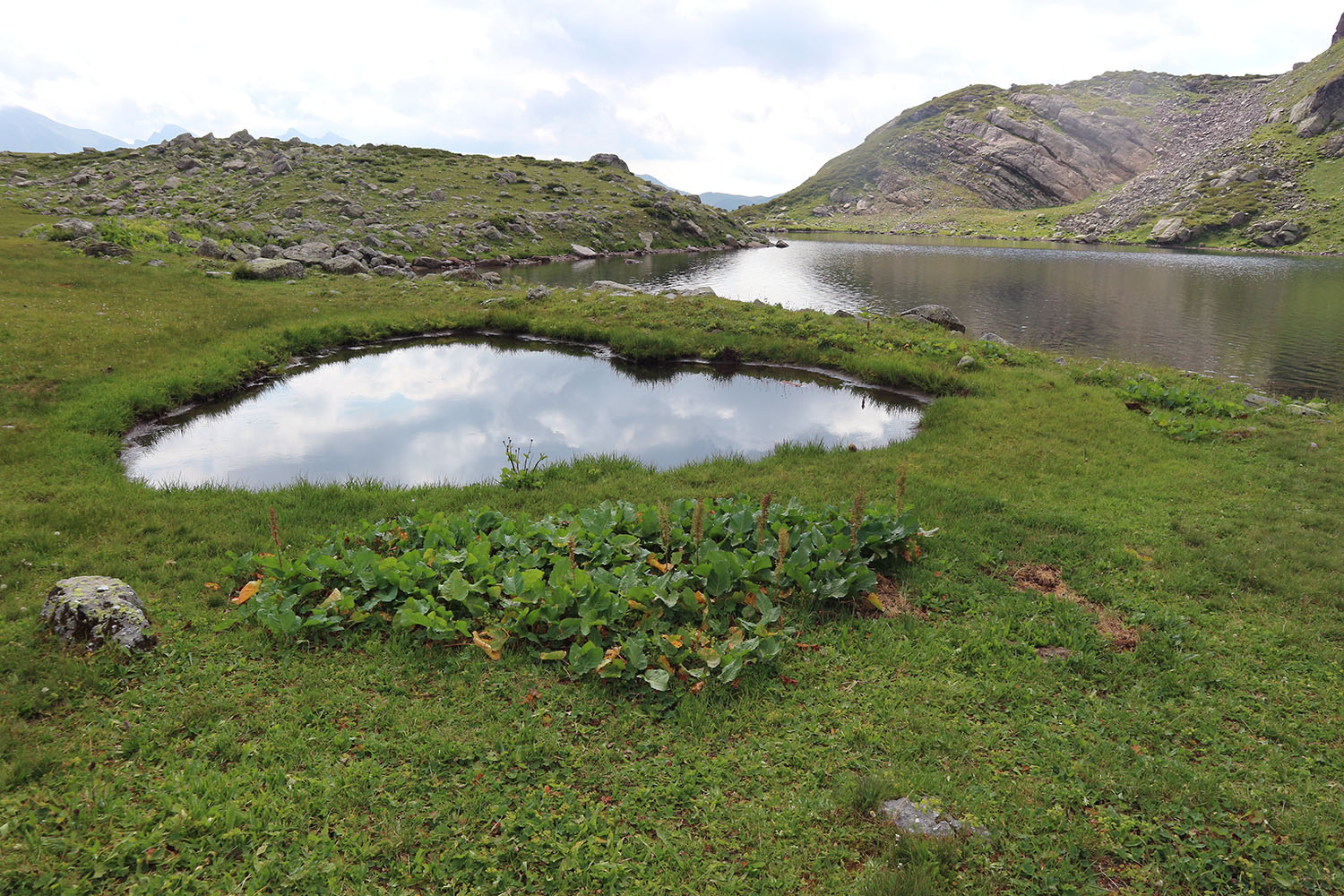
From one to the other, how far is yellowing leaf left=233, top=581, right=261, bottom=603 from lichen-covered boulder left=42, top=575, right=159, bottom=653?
3.50 ft

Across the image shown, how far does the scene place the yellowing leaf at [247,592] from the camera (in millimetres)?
8820

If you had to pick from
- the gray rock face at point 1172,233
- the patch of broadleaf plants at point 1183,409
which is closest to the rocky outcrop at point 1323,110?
the gray rock face at point 1172,233

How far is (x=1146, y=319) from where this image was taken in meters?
44.1

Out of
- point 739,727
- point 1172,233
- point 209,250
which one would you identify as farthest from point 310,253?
point 1172,233

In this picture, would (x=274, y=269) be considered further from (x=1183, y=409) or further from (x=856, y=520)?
(x=1183, y=409)

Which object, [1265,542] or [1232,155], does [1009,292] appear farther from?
[1232,155]

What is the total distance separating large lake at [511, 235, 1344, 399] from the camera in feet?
112

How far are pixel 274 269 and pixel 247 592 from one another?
130 feet

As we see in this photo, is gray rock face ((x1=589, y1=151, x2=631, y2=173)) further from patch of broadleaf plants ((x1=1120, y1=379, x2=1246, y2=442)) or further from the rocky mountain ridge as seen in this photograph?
patch of broadleaf plants ((x1=1120, y1=379, x2=1246, y2=442))

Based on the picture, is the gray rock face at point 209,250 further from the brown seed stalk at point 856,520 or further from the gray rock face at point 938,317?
the brown seed stalk at point 856,520

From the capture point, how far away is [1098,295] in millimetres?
56156

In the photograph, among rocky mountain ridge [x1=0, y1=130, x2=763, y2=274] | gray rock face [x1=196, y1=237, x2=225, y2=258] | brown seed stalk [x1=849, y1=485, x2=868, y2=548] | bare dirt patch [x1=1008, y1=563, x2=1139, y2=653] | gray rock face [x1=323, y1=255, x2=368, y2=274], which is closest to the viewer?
bare dirt patch [x1=1008, y1=563, x2=1139, y2=653]

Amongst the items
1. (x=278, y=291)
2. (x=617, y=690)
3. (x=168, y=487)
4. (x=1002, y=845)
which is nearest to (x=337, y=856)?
(x=617, y=690)

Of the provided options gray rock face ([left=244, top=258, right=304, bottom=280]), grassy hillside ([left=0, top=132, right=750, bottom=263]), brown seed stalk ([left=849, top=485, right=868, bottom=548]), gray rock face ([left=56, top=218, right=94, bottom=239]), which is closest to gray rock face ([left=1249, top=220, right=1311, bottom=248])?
grassy hillside ([left=0, top=132, right=750, bottom=263])
